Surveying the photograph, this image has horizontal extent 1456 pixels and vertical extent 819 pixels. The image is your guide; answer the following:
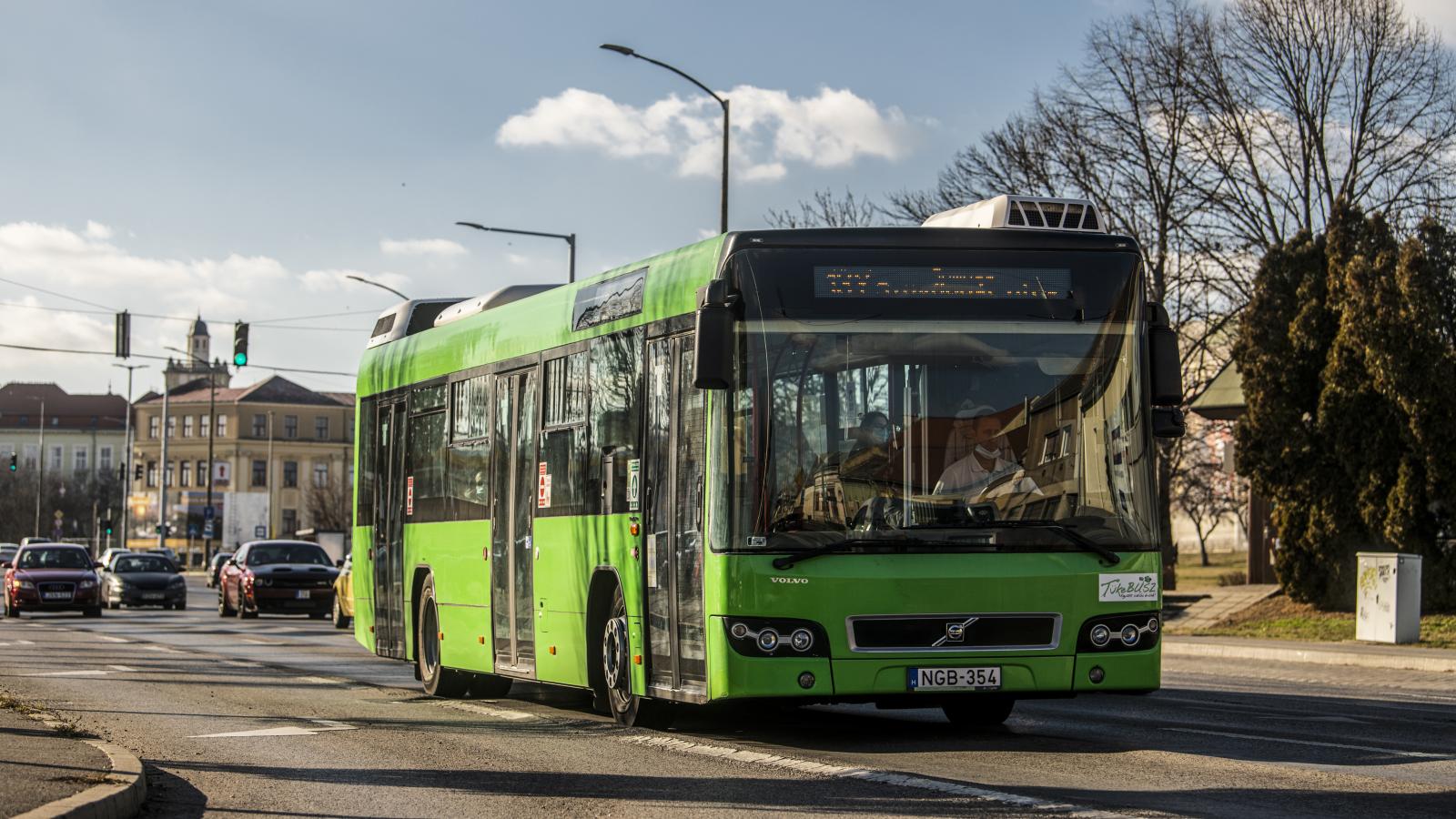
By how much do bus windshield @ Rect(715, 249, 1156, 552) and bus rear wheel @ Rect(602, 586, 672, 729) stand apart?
5.84 ft

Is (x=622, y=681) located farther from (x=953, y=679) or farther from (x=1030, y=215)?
(x=1030, y=215)

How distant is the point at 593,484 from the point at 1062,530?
11.3 feet

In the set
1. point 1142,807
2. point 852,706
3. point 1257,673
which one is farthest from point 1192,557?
point 1142,807

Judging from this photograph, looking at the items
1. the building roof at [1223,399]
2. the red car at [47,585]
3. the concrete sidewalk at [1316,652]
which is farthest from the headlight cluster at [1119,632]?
the red car at [47,585]

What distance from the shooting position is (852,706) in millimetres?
15633

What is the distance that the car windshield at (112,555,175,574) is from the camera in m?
46.8

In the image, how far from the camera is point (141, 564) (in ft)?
154

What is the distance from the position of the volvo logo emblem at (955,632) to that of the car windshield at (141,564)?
127 feet

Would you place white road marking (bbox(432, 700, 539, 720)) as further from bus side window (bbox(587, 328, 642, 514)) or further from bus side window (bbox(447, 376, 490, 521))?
bus side window (bbox(587, 328, 642, 514))

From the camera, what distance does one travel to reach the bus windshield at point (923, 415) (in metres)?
11.0

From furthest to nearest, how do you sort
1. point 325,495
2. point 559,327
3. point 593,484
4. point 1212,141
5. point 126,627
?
1. point 325,495
2. point 1212,141
3. point 126,627
4. point 559,327
5. point 593,484

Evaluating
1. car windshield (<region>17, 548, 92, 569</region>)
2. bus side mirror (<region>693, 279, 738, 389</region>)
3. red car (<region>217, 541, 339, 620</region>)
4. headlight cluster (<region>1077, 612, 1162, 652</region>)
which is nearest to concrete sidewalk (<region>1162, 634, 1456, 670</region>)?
headlight cluster (<region>1077, 612, 1162, 652</region>)

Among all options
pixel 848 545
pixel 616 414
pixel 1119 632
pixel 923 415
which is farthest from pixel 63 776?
pixel 1119 632

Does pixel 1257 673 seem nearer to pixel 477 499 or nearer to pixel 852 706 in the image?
pixel 852 706
